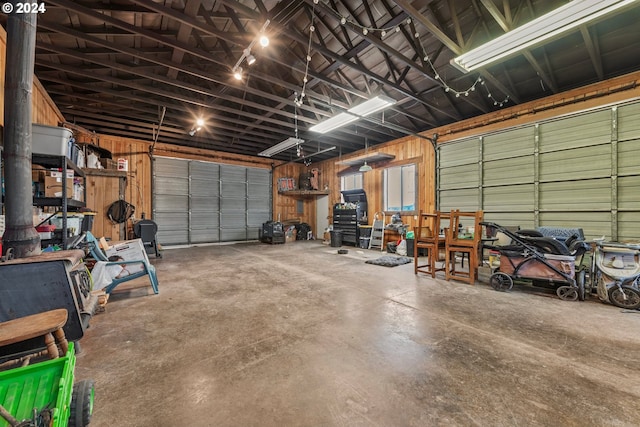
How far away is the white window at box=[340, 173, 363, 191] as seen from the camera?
31.8 feet

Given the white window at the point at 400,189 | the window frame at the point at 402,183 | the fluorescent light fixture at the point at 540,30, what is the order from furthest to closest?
1. the white window at the point at 400,189
2. the window frame at the point at 402,183
3. the fluorescent light fixture at the point at 540,30

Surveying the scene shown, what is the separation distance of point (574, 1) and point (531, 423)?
12.6 ft

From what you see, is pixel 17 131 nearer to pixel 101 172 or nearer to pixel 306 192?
pixel 101 172

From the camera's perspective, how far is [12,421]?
913 millimetres

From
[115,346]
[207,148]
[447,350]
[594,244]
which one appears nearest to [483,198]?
[594,244]

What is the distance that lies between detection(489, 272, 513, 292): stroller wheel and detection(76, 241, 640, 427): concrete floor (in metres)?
0.22

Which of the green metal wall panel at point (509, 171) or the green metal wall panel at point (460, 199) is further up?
the green metal wall panel at point (509, 171)

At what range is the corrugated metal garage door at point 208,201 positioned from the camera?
28.5ft

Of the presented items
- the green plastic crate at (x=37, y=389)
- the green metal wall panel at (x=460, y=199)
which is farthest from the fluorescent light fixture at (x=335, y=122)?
the green plastic crate at (x=37, y=389)

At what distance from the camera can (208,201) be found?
9.51 m

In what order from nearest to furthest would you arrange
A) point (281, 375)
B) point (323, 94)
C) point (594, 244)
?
point (281, 375) < point (594, 244) < point (323, 94)

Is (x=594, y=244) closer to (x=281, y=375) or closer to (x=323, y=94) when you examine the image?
(x=281, y=375)

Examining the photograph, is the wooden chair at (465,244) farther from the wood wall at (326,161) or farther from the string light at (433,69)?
the wood wall at (326,161)

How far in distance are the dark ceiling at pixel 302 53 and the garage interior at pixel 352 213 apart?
0.04 meters
